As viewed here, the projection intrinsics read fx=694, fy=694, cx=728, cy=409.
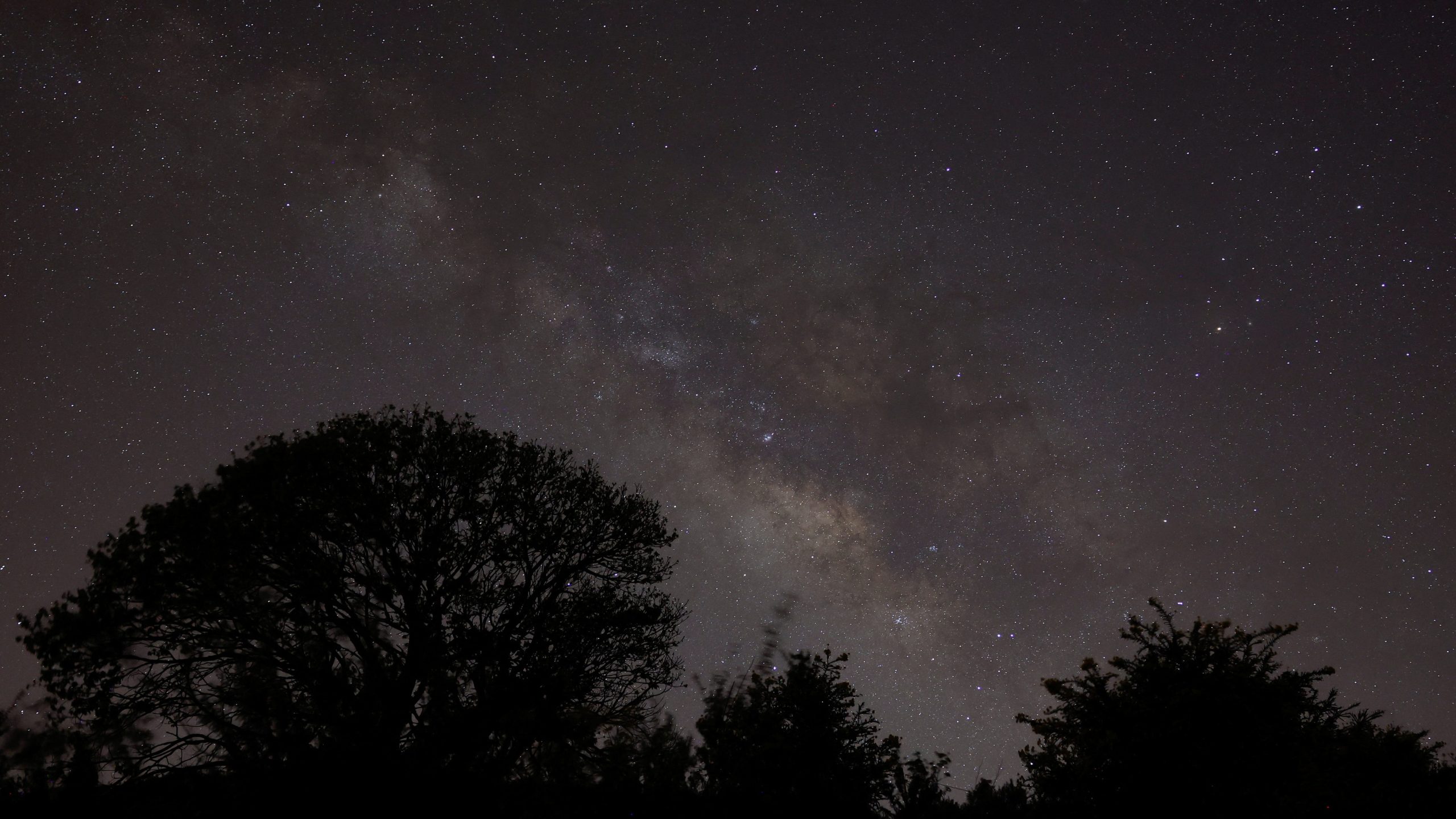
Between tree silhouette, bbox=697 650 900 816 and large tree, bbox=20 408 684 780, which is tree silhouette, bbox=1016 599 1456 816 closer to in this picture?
tree silhouette, bbox=697 650 900 816

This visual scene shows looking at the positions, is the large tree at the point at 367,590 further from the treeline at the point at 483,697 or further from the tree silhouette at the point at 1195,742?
the tree silhouette at the point at 1195,742

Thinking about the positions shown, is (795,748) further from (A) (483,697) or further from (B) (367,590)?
(B) (367,590)

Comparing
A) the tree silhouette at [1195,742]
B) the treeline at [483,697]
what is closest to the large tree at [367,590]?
the treeline at [483,697]

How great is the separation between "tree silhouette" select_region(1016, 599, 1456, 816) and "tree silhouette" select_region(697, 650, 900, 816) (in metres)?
2.79

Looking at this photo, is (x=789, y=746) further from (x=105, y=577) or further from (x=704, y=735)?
(x=105, y=577)

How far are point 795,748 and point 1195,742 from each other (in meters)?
6.19

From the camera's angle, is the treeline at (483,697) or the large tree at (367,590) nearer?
the treeline at (483,697)

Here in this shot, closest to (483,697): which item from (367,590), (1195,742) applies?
(367,590)

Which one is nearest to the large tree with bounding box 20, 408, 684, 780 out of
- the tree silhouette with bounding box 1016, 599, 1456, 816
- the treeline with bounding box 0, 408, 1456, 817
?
the treeline with bounding box 0, 408, 1456, 817

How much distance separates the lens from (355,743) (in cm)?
752

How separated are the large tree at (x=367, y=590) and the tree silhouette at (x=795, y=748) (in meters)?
1.65

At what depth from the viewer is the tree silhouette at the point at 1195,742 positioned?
1034cm

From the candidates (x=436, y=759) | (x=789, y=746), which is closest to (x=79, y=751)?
(x=436, y=759)

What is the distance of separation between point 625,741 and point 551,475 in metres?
10.3
